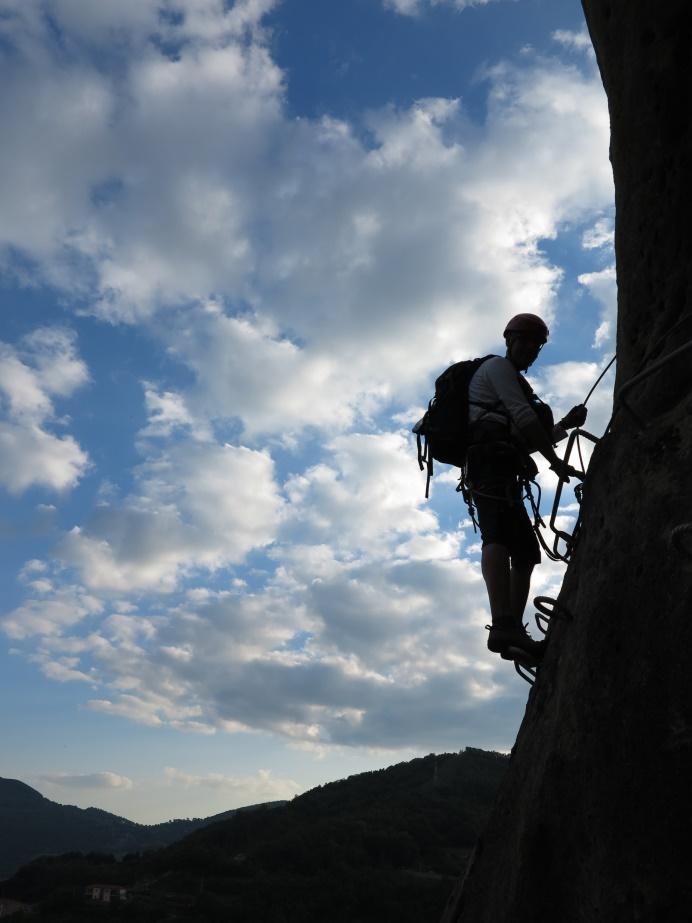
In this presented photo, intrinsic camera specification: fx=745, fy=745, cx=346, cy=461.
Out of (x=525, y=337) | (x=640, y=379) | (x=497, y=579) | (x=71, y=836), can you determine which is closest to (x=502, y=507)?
(x=497, y=579)

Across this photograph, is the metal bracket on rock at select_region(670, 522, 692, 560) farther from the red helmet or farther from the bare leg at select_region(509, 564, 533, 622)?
the red helmet

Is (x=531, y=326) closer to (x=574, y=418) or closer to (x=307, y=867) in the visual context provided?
(x=574, y=418)

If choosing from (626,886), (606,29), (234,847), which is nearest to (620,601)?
(626,886)

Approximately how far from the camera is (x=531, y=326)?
14.8 ft

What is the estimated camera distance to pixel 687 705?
2.36 m

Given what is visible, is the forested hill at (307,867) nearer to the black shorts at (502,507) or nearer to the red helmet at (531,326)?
the black shorts at (502,507)

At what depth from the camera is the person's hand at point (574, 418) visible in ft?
14.9

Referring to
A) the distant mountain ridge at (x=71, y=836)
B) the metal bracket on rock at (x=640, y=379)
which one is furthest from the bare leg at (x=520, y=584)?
the distant mountain ridge at (x=71, y=836)

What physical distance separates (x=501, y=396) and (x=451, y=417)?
0.39 meters

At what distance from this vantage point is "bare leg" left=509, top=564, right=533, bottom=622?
4.14 metres

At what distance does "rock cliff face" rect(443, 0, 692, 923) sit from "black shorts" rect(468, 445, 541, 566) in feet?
2.10

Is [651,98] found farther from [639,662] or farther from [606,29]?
[639,662]

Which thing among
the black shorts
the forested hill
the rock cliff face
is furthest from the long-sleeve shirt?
the forested hill

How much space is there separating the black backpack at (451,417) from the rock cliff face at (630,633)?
1.06 meters
